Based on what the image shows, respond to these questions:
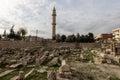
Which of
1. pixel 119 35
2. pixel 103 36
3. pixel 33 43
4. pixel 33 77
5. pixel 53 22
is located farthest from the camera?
pixel 103 36

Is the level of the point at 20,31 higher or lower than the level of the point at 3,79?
higher

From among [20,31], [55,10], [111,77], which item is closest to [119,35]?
[55,10]

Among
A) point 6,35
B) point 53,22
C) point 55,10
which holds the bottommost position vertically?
point 6,35

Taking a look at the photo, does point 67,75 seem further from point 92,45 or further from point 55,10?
point 55,10

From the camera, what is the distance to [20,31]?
63.1 m

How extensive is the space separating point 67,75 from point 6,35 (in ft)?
185

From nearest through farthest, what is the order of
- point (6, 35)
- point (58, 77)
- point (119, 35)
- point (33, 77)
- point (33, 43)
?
1. point (58, 77)
2. point (33, 77)
3. point (33, 43)
4. point (6, 35)
5. point (119, 35)

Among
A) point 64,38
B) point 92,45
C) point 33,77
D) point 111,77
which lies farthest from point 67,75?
point 64,38

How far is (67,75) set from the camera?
7746 mm

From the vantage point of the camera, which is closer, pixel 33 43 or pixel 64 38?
pixel 33 43

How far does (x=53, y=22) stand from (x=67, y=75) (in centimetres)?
4855

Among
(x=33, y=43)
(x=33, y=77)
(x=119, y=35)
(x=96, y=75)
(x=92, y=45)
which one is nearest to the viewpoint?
(x=33, y=77)

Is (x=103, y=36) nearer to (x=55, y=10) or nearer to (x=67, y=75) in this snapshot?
(x=55, y=10)

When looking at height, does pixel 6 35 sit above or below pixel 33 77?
above
